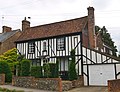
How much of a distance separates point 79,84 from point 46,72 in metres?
4.40

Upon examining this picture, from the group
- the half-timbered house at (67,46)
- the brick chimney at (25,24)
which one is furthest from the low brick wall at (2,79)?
the brick chimney at (25,24)

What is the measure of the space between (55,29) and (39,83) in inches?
447

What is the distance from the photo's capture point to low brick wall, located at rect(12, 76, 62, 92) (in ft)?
66.9

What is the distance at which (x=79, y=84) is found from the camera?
24359 mm

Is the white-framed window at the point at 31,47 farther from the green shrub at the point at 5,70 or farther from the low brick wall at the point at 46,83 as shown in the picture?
the low brick wall at the point at 46,83

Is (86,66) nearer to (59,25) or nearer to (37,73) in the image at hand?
(37,73)

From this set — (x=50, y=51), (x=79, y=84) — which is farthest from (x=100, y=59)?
(x=50, y=51)

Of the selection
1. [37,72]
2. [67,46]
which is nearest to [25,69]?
[37,72]

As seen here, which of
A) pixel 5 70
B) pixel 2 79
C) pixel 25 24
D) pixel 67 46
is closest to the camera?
pixel 2 79

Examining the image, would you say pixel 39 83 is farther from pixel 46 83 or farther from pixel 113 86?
pixel 113 86

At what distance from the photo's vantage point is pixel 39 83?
71.3 ft

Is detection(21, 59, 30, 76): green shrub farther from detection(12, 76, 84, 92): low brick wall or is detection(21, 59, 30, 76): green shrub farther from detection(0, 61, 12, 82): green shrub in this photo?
detection(0, 61, 12, 82): green shrub

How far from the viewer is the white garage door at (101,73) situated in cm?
2411

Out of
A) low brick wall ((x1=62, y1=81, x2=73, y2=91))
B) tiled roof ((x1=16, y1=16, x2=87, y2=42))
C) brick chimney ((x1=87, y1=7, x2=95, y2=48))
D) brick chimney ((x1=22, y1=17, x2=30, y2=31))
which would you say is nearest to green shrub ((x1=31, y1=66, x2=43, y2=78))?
low brick wall ((x1=62, y1=81, x2=73, y2=91))
